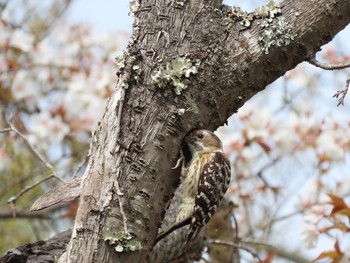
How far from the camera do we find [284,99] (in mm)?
5848

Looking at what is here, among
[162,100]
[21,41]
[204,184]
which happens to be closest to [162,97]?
[162,100]

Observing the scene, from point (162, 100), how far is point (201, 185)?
111cm

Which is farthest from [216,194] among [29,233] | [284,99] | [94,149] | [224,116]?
[29,233]

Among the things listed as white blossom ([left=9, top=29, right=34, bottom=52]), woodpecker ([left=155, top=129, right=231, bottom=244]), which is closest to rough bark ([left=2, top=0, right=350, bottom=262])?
woodpecker ([left=155, top=129, right=231, bottom=244])

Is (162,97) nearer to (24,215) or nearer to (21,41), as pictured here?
(24,215)

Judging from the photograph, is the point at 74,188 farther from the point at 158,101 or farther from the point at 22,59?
the point at 22,59

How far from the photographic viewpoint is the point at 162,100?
2496 millimetres

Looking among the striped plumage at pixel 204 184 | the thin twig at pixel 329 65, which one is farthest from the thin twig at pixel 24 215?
the thin twig at pixel 329 65

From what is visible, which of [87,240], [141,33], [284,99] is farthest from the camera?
[284,99]

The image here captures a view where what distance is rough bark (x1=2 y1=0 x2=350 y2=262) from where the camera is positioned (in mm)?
2398

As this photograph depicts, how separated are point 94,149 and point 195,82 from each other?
16.6 inches

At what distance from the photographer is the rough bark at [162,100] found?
2398mm

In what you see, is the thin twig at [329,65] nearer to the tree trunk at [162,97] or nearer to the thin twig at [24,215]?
the tree trunk at [162,97]

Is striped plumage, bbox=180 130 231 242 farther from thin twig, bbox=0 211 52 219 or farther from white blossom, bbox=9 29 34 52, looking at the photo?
white blossom, bbox=9 29 34 52
